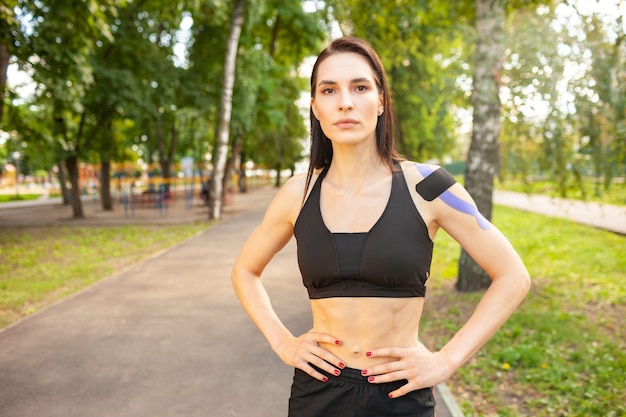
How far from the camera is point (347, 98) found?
6.13ft

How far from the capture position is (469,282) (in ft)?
26.4

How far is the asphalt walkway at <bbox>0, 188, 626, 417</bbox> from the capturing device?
4539mm

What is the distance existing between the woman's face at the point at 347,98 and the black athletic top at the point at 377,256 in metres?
0.26

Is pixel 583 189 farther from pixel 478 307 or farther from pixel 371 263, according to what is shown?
pixel 371 263

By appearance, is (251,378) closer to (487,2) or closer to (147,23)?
(487,2)

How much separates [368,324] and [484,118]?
6586mm

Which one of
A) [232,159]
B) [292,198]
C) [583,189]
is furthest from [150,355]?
[232,159]

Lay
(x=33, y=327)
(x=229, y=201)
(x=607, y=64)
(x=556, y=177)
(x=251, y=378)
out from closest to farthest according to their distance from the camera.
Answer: (x=251, y=378) → (x=607, y=64) → (x=33, y=327) → (x=556, y=177) → (x=229, y=201)

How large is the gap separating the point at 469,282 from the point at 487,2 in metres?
4.26

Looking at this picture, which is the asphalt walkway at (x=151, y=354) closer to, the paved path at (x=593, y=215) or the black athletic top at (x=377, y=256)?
the black athletic top at (x=377, y=256)

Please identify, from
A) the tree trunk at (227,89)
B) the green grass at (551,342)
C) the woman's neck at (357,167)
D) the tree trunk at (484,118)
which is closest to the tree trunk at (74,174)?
the tree trunk at (227,89)

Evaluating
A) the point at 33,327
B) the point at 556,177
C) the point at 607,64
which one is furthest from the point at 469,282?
the point at 33,327

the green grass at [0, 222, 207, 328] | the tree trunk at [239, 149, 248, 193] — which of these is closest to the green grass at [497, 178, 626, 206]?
the green grass at [0, 222, 207, 328]

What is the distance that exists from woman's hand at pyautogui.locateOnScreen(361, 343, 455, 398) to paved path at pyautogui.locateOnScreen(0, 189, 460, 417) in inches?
114
